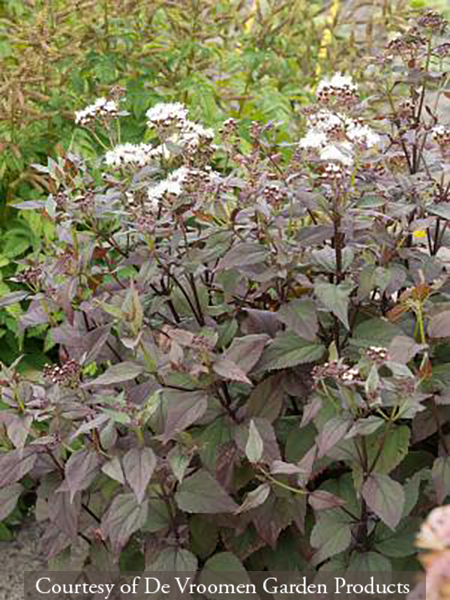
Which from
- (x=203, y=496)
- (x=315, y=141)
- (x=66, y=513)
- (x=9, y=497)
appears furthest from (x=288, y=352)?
(x=9, y=497)

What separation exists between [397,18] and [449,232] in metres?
2.02

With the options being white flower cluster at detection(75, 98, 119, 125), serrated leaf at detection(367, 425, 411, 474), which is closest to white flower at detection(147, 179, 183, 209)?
white flower cluster at detection(75, 98, 119, 125)

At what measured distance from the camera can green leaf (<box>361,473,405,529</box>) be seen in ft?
5.63

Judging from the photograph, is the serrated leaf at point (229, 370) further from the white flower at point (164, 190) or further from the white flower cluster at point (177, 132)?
the white flower cluster at point (177, 132)

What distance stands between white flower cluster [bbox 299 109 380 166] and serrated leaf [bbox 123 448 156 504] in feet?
2.06

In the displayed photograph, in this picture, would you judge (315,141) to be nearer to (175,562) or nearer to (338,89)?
(338,89)

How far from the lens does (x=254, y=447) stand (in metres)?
1.74

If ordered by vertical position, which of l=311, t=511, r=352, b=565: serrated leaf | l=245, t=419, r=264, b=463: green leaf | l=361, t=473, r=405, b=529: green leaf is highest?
l=245, t=419, r=264, b=463: green leaf

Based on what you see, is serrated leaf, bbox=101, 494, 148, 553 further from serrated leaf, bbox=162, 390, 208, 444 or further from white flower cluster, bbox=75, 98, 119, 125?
white flower cluster, bbox=75, 98, 119, 125

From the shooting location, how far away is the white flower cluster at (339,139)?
6.16ft

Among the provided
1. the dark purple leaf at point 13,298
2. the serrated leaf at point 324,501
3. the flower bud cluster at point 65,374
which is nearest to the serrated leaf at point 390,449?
the serrated leaf at point 324,501

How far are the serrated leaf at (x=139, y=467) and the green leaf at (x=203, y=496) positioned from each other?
0.14 meters

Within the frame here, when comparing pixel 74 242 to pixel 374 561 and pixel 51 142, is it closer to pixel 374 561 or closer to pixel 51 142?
pixel 374 561

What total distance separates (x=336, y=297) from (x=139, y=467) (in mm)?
470
